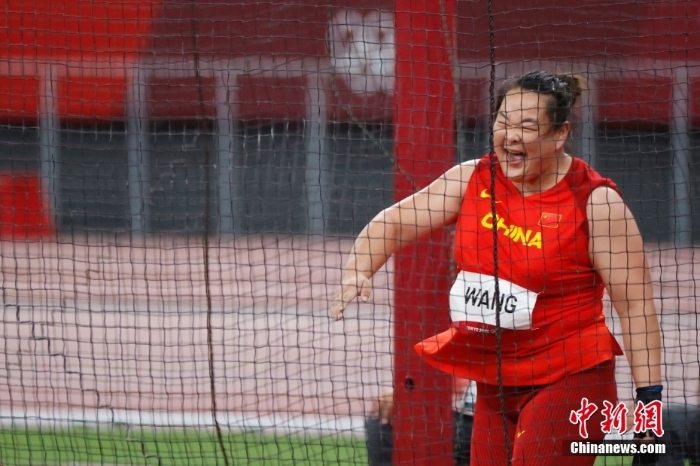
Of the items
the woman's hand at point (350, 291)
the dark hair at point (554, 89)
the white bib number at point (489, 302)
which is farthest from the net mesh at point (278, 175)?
the woman's hand at point (350, 291)

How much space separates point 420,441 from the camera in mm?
3648

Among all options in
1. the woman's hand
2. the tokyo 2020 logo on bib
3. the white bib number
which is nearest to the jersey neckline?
the white bib number

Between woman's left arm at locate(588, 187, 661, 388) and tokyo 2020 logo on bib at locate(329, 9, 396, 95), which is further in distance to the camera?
tokyo 2020 logo on bib at locate(329, 9, 396, 95)

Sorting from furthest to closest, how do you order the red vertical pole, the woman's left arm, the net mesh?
the net mesh
the red vertical pole
the woman's left arm

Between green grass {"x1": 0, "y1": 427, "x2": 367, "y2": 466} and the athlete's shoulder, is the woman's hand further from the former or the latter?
green grass {"x1": 0, "y1": 427, "x2": 367, "y2": 466}

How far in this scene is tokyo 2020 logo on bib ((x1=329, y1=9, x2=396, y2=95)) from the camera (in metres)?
4.83

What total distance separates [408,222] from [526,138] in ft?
1.40

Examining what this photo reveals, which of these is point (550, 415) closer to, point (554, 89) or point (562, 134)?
point (562, 134)

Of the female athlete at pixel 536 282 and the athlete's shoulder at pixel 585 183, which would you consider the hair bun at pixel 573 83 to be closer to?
the female athlete at pixel 536 282

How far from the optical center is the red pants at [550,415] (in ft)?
8.31

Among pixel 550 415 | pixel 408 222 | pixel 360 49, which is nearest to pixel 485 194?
pixel 408 222

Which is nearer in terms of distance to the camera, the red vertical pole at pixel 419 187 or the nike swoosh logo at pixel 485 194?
the nike swoosh logo at pixel 485 194

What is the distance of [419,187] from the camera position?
3.54 metres

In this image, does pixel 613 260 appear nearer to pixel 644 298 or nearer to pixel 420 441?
pixel 644 298
